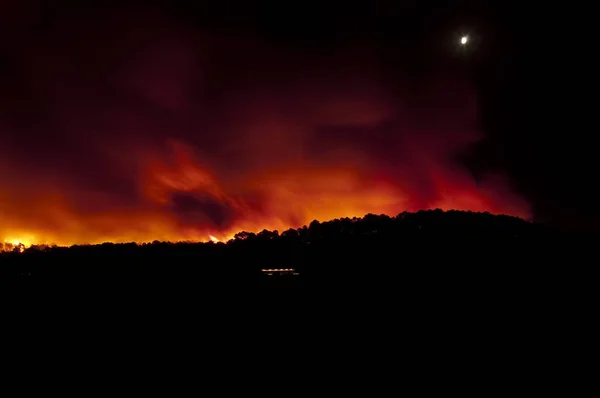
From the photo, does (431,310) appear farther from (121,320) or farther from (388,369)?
(121,320)

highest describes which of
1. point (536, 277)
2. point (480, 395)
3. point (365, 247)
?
point (365, 247)

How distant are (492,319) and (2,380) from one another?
52.3ft

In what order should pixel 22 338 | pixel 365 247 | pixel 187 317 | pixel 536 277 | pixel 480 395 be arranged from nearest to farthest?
pixel 480 395 → pixel 22 338 → pixel 187 317 → pixel 536 277 → pixel 365 247

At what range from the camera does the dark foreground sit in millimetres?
16031

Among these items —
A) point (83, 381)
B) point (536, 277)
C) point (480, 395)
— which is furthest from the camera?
point (536, 277)

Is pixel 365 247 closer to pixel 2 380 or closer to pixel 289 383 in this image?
pixel 289 383

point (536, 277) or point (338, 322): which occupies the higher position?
point (536, 277)

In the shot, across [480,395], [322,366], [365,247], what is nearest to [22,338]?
[322,366]

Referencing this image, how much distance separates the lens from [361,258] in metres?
20.9

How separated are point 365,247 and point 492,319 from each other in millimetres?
11331

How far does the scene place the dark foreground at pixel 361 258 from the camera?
631 inches

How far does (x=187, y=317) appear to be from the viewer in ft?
40.6

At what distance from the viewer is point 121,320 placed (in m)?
12.5

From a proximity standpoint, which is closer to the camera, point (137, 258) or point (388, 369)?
point (388, 369)
